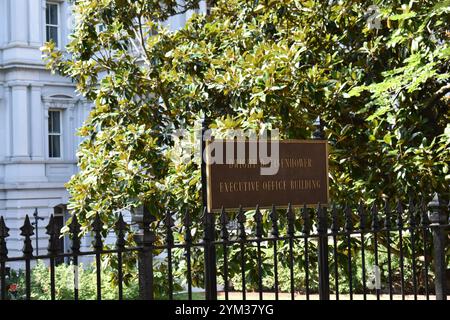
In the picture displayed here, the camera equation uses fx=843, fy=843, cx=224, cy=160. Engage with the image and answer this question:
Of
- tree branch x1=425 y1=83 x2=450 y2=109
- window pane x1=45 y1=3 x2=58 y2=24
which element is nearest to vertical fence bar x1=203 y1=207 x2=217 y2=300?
tree branch x1=425 y1=83 x2=450 y2=109

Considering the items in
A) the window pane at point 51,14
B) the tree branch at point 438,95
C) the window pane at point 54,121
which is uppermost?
the window pane at point 51,14

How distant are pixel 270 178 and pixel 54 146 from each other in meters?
25.1

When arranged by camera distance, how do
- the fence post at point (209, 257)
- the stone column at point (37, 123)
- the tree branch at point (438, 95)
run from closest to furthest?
the fence post at point (209, 257) < the tree branch at point (438, 95) < the stone column at point (37, 123)

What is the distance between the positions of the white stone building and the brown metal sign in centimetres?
2264

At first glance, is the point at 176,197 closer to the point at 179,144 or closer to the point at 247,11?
the point at 179,144

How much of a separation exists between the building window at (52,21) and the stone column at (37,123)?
2.25 metres

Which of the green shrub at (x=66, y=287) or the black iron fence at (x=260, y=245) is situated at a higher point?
the black iron fence at (x=260, y=245)

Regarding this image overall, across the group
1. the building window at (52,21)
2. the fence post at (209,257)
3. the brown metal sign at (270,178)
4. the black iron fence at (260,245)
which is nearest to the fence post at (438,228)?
the black iron fence at (260,245)

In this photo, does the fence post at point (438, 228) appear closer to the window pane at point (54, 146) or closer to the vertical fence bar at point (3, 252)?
the vertical fence bar at point (3, 252)

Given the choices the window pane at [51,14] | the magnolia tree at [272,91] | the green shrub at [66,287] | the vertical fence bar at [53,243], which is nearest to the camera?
the vertical fence bar at [53,243]

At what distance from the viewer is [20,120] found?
95.2 feet

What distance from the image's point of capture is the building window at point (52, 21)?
30609 mm

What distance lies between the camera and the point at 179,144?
1053cm
